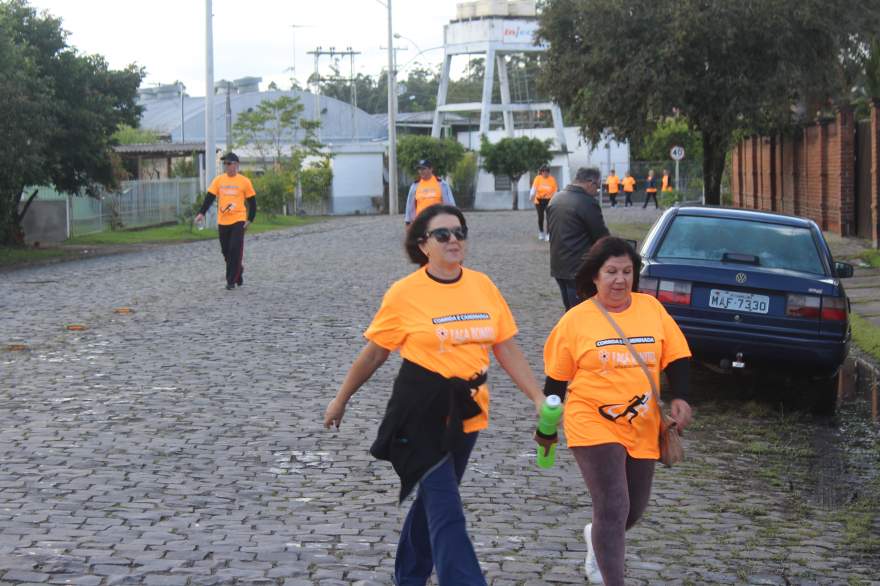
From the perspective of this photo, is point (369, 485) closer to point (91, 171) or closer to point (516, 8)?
point (91, 171)

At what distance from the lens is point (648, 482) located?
538 cm

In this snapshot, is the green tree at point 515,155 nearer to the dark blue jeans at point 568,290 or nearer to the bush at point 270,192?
the bush at point 270,192

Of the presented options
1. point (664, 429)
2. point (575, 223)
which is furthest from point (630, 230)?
point (664, 429)

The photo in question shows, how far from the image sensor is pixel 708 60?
102 ft

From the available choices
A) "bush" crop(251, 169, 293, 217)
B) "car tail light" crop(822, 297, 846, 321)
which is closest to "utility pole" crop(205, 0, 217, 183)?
"bush" crop(251, 169, 293, 217)

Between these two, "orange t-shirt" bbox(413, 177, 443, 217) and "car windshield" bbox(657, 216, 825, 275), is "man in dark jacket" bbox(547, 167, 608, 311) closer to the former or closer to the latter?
"car windshield" bbox(657, 216, 825, 275)

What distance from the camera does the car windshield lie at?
414 inches

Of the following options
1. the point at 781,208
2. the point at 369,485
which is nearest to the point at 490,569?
the point at 369,485

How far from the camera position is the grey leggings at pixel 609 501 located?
5113mm

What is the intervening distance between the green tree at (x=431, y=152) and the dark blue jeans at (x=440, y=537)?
6326 cm

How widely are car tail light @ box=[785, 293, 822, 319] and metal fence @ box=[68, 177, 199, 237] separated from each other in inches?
1105

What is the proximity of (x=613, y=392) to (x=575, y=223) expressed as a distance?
18.9 ft

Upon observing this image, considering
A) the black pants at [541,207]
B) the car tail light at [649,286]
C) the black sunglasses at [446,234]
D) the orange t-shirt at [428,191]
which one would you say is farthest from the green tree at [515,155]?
the black sunglasses at [446,234]

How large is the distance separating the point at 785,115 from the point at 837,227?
11.9ft
